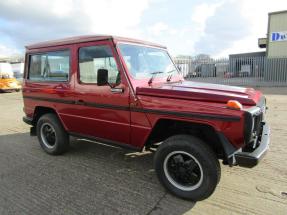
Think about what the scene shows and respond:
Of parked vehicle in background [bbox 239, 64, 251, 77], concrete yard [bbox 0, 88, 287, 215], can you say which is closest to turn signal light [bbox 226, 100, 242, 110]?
concrete yard [bbox 0, 88, 287, 215]

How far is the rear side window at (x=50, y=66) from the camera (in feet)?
15.0

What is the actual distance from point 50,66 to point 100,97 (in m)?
1.53

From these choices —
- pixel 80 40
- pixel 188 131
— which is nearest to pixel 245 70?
pixel 80 40

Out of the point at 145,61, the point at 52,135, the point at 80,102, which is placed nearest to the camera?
the point at 145,61

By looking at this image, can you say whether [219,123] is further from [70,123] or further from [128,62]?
[70,123]

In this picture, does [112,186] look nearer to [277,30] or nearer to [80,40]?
[80,40]

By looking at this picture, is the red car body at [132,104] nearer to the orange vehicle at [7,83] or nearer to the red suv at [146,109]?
the red suv at [146,109]

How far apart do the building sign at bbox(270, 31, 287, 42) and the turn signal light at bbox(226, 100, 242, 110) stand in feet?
65.2

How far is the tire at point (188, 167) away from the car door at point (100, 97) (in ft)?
2.37

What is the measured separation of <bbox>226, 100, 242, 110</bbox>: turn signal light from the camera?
9.49ft

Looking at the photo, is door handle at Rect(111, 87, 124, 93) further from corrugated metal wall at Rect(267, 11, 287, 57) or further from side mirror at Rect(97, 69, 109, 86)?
corrugated metal wall at Rect(267, 11, 287, 57)

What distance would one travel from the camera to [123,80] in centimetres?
370

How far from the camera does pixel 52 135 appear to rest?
16.8 feet

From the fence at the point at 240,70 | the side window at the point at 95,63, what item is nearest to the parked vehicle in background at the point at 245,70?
the fence at the point at 240,70
